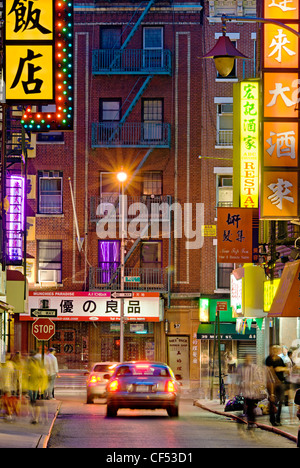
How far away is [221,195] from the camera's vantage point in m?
49.7

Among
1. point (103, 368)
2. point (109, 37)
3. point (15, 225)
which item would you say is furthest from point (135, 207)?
point (103, 368)

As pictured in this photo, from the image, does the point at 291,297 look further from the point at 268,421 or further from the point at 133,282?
the point at 133,282

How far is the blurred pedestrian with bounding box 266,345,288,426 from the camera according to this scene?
2206cm

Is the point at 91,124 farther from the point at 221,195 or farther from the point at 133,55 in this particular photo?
the point at 221,195

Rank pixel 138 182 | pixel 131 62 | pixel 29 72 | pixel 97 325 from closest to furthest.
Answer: pixel 29 72 < pixel 97 325 < pixel 138 182 < pixel 131 62

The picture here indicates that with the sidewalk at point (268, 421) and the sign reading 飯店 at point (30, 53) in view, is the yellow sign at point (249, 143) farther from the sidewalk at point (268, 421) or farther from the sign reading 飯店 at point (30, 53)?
the sign reading 飯店 at point (30, 53)

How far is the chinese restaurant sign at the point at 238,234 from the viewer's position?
94.2 feet

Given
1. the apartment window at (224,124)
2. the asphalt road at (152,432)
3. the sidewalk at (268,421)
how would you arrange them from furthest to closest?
1. the apartment window at (224,124)
2. the sidewalk at (268,421)
3. the asphalt road at (152,432)

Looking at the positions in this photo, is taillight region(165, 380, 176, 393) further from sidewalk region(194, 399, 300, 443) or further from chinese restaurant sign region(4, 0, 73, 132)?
chinese restaurant sign region(4, 0, 73, 132)

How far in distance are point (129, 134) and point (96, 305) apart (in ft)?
29.7

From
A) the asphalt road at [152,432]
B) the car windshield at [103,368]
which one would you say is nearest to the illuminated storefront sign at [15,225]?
the car windshield at [103,368]

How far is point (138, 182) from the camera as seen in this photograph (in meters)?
50.8

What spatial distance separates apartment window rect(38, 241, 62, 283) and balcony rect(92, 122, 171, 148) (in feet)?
19.0

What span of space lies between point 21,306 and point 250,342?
1816 cm
